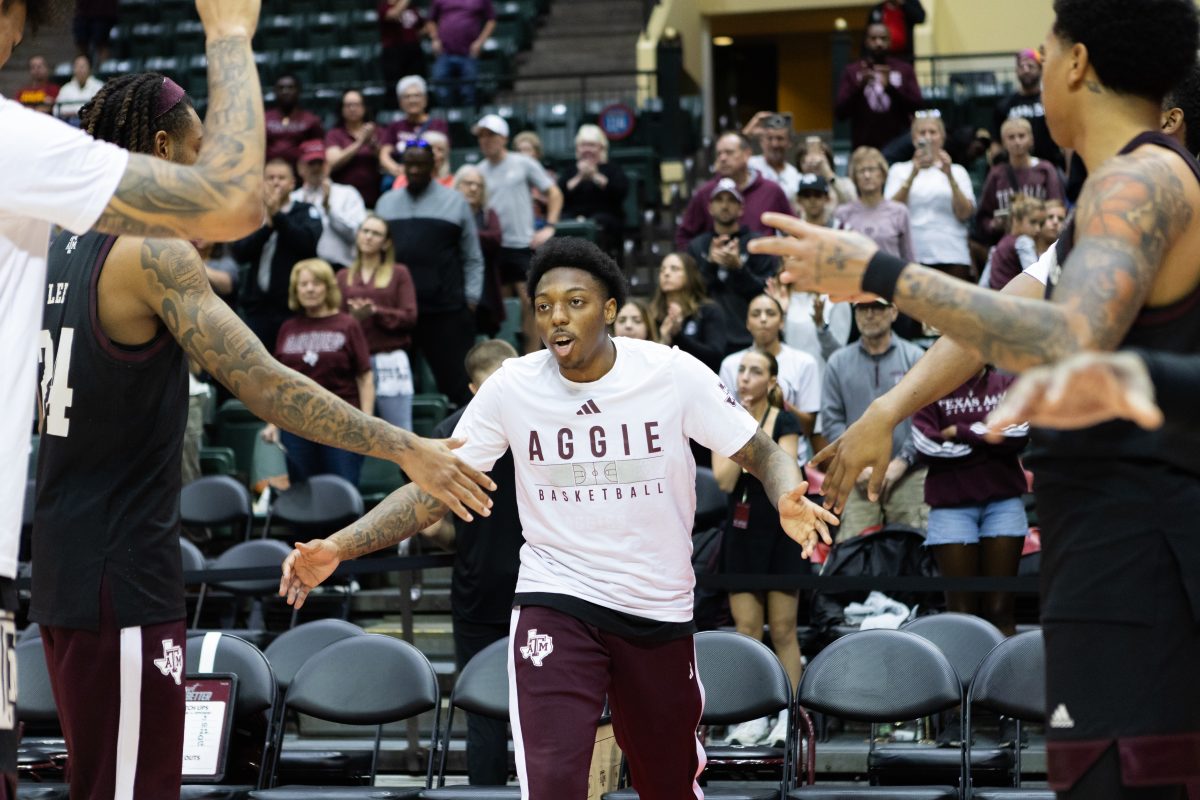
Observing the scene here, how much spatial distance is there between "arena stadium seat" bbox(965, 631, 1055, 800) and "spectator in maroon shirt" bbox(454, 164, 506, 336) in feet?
21.0

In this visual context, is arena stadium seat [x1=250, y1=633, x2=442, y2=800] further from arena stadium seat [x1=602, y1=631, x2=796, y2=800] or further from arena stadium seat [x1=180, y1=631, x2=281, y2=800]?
arena stadium seat [x1=602, y1=631, x2=796, y2=800]

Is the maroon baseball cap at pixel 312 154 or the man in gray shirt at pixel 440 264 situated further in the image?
the maroon baseball cap at pixel 312 154

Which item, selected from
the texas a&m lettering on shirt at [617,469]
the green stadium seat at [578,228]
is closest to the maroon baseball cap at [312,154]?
the green stadium seat at [578,228]

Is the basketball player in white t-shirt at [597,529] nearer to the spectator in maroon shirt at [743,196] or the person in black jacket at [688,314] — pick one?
the person in black jacket at [688,314]

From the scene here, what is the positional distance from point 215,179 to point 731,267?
314 inches

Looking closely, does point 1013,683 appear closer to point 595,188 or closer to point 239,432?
point 239,432

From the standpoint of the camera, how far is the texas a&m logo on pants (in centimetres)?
472

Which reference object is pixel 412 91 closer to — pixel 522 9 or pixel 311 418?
pixel 522 9

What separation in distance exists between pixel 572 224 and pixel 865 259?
987 centimetres

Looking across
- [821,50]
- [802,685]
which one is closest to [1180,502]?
[802,685]

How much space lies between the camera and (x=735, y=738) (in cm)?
764

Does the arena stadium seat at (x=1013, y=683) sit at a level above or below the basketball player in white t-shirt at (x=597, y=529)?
below

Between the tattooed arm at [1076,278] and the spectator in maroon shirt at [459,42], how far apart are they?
14035mm

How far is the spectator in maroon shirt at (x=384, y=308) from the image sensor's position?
10.5 metres
